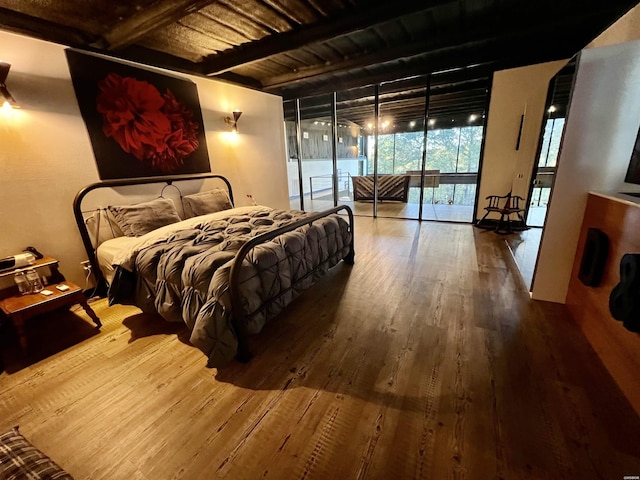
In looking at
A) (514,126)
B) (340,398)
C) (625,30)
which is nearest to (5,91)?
(340,398)

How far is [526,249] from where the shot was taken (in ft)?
11.7

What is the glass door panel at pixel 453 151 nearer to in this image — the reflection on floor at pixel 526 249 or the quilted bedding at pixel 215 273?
the reflection on floor at pixel 526 249

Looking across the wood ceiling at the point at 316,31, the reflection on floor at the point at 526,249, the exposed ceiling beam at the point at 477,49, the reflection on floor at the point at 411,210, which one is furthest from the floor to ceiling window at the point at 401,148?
the wood ceiling at the point at 316,31

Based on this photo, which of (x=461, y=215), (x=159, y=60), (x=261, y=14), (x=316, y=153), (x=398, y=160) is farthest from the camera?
(x=316, y=153)

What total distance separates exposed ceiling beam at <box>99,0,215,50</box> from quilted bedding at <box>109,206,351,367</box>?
1867 millimetres

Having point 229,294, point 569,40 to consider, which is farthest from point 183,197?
point 569,40

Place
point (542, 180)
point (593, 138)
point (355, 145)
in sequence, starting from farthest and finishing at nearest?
point (355, 145)
point (542, 180)
point (593, 138)

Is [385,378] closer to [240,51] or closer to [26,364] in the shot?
[26,364]

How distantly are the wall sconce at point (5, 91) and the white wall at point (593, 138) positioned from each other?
14.5 feet

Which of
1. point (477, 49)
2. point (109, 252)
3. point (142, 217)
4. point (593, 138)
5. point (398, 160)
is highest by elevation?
point (477, 49)

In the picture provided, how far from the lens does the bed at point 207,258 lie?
1701mm

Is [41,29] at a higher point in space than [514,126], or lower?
higher

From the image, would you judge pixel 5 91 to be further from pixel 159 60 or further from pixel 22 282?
pixel 159 60

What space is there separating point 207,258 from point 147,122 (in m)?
2.34
